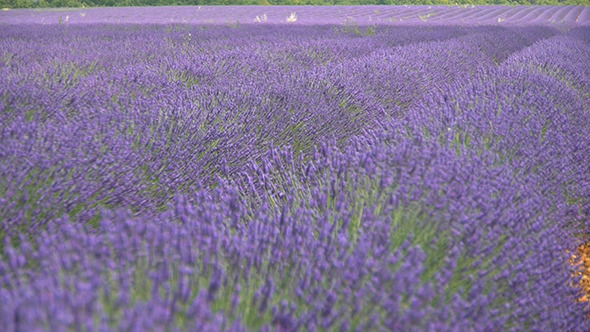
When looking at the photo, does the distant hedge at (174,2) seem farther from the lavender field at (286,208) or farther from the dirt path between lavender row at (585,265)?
the dirt path between lavender row at (585,265)

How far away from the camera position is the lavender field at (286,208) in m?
1.08

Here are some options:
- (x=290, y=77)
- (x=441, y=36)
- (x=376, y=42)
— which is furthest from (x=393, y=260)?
(x=441, y=36)

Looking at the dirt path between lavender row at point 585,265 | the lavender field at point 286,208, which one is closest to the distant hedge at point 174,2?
the lavender field at point 286,208

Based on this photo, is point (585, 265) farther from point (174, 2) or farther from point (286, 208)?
point (174, 2)

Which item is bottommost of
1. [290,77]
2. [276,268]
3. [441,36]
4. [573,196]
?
[441,36]

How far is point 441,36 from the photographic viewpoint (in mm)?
8930

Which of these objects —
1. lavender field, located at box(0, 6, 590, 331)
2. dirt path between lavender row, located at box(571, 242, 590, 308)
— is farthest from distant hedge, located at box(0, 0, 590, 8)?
dirt path between lavender row, located at box(571, 242, 590, 308)

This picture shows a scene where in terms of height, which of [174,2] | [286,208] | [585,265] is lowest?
[174,2]

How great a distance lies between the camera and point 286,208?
1.50 m

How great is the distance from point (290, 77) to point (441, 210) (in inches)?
95.7

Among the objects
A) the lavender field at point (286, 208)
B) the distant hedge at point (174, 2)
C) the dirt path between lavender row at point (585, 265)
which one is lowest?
the distant hedge at point (174, 2)

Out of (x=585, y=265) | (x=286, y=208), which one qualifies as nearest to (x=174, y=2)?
(x=585, y=265)

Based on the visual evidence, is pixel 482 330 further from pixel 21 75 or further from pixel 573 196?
pixel 21 75

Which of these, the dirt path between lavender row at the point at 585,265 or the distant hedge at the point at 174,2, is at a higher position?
the dirt path between lavender row at the point at 585,265
